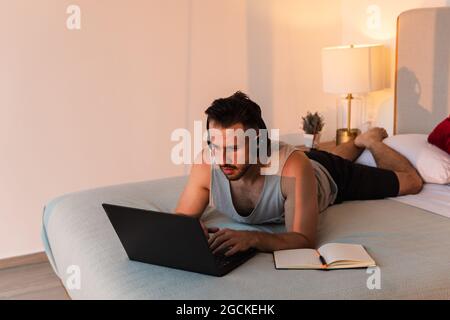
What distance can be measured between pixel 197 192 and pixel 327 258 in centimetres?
56

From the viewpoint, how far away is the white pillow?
7.89 ft

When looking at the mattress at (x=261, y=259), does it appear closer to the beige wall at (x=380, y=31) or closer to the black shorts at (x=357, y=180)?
the black shorts at (x=357, y=180)

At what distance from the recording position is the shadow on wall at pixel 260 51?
3445mm

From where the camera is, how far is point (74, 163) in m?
2.99

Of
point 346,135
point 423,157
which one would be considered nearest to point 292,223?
point 423,157

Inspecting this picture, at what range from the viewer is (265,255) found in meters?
1.66

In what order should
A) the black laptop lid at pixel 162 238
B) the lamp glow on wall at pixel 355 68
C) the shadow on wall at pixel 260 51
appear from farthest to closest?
the shadow on wall at pixel 260 51 → the lamp glow on wall at pixel 355 68 → the black laptop lid at pixel 162 238

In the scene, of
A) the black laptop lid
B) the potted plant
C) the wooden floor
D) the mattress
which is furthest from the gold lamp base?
the black laptop lid

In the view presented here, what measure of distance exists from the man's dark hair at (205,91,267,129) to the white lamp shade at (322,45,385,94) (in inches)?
59.9

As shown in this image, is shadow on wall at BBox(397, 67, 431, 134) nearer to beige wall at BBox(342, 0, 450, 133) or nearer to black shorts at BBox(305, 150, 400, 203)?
beige wall at BBox(342, 0, 450, 133)

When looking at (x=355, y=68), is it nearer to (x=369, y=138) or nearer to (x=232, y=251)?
(x=369, y=138)

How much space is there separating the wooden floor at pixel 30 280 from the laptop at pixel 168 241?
1247 millimetres

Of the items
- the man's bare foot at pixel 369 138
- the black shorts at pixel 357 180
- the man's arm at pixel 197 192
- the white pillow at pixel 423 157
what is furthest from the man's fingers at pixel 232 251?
the man's bare foot at pixel 369 138
